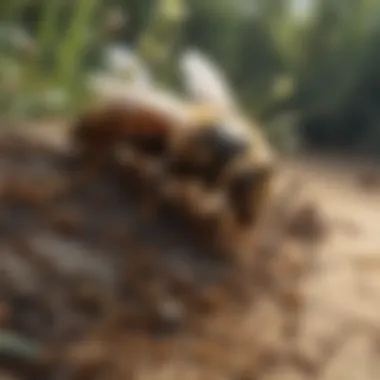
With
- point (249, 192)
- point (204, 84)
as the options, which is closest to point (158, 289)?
point (249, 192)

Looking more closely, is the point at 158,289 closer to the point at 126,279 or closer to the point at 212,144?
the point at 126,279

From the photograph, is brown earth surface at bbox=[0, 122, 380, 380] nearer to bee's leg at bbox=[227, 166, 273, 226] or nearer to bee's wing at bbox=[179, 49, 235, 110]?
bee's leg at bbox=[227, 166, 273, 226]

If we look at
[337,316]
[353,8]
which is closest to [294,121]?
[353,8]

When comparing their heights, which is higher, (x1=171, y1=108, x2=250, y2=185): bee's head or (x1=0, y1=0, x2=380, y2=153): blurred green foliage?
(x1=0, y1=0, x2=380, y2=153): blurred green foliage

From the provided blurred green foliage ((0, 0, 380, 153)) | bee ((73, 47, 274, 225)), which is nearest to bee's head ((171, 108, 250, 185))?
bee ((73, 47, 274, 225))

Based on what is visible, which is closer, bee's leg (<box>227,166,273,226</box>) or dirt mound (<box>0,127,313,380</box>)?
dirt mound (<box>0,127,313,380</box>)

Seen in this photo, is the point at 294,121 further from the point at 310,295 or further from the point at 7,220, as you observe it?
the point at 7,220

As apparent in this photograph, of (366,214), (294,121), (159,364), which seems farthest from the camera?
(294,121)
